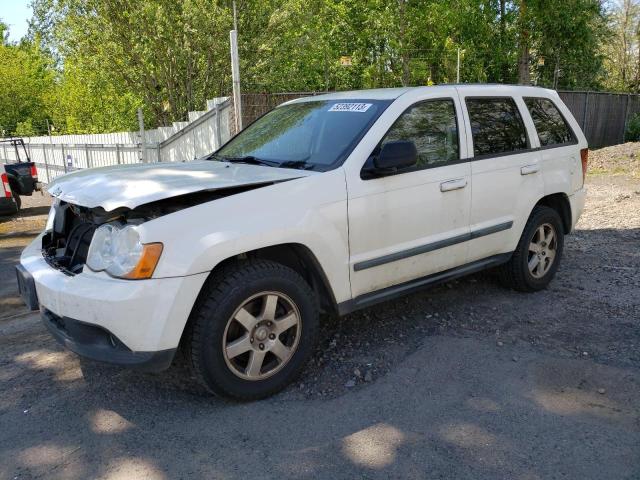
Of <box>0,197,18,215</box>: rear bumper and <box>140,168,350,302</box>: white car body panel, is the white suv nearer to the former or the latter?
<box>140,168,350,302</box>: white car body panel

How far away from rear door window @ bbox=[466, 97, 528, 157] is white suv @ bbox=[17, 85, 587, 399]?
0.02m

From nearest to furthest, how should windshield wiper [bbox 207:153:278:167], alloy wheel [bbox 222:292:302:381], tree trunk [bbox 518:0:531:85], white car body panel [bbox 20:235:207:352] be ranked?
white car body panel [bbox 20:235:207:352]
alloy wheel [bbox 222:292:302:381]
windshield wiper [bbox 207:153:278:167]
tree trunk [bbox 518:0:531:85]

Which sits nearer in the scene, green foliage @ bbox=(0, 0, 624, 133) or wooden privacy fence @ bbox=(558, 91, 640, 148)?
green foliage @ bbox=(0, 0, 624, 133)

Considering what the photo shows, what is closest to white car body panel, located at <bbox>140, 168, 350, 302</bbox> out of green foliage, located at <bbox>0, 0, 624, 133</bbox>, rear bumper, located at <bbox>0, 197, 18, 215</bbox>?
rear bumper, located at <bbox>0, 197, 18, 215</bbox>

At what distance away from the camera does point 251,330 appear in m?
3.26

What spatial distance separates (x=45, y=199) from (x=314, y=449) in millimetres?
14093

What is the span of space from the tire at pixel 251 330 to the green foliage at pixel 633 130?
20764 mm

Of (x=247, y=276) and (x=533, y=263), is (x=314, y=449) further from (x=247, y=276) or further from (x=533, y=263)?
(x=533, y=263)

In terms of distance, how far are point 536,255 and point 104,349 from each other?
377 cm

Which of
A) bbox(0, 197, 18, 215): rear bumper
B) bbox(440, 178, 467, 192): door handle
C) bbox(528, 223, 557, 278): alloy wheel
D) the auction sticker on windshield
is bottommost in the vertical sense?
bbox(0, 197, 18, 215): rear bumper

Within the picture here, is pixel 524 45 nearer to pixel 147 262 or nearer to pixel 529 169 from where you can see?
pixel 529 169

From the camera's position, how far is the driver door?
3678 mm

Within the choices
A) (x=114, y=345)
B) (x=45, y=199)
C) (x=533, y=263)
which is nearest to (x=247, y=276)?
(x=114, y=345)

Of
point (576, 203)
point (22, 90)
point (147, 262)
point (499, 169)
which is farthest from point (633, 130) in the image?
point (22, 90)
